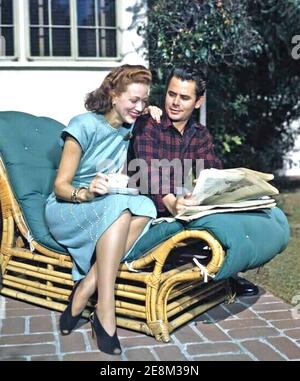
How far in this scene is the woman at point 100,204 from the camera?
263cm

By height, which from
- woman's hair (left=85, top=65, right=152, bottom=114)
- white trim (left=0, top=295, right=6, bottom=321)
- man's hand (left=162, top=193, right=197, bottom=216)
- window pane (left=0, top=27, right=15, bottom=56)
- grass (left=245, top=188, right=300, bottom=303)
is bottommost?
grass (left=245, top=188, right=300, bottom=303)

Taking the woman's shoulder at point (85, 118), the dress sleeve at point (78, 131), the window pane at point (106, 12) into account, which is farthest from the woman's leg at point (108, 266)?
the window pane at point (106, 12)

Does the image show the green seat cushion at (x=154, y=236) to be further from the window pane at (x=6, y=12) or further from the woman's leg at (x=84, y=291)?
the window pane at (x=6, y=12)

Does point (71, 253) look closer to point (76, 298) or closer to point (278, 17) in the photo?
point (76, 298)

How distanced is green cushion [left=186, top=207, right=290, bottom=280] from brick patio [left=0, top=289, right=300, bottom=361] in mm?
367

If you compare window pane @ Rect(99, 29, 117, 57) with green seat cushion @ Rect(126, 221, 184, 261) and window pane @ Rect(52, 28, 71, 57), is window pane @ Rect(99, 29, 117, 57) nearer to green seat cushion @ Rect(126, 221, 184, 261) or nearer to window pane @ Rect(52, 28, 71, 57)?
window pane @ Rect(52, 28, 71, 57)

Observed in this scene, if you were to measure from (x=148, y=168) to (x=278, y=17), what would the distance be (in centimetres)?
379

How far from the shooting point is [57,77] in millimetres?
6703

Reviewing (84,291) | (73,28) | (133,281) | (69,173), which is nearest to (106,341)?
(84,291)

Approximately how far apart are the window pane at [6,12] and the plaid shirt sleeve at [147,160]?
13.6ft

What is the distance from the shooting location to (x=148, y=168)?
301 cm

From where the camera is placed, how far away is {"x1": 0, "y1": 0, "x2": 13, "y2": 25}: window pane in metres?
6.51

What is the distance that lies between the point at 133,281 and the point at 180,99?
106cm

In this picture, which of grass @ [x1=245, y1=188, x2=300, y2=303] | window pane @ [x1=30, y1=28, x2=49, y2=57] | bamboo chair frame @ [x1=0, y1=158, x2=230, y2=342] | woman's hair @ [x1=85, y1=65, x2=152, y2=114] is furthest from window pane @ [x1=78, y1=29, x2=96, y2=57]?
woman's hair @ [x1=85, y1=65, x2=152, y2=114]
